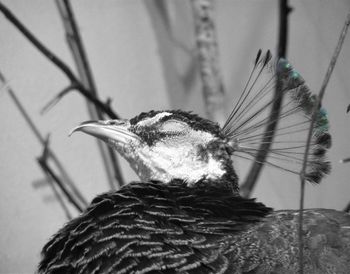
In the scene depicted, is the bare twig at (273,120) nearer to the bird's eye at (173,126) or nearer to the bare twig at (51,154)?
the bird's eye at (173,126)

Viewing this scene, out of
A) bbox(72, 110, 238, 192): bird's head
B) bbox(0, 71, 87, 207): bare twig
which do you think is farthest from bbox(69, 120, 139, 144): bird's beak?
bbox(0, 71, 87, 207): bare twig

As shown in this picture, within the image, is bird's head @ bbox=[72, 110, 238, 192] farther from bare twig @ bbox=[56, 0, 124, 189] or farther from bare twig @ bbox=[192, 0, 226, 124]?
bare twig @ bbox=[192, 0, 226, 124]

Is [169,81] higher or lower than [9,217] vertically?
higher

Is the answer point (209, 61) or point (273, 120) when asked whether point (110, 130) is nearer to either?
point (273, 120)

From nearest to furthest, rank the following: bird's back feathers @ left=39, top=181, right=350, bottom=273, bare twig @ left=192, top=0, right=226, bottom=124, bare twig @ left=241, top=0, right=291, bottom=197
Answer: bird's back feathers @ left=39, top=181, right=350, bottom=273
bare twig @ left=241, top=0, right=291, bottom=197
bare twig @ left=192, top=0, right=226, bottom=124

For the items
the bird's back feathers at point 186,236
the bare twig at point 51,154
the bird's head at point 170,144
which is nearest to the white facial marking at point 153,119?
the bird's head at point 170,144

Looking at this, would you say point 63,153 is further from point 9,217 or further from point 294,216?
point 294,216

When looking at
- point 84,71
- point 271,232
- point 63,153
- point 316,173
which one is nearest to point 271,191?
point 63,153
